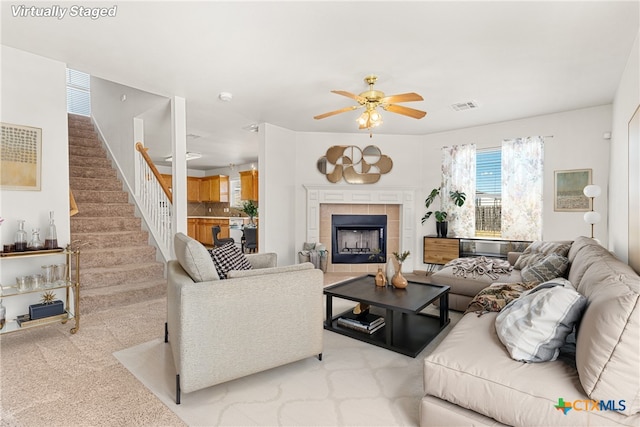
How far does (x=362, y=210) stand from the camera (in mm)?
5973

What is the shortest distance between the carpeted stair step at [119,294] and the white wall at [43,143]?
19.6 inches

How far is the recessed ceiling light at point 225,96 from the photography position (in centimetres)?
383

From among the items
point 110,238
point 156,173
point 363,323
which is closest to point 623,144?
point 363,323

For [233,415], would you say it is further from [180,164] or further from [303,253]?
[303,253]

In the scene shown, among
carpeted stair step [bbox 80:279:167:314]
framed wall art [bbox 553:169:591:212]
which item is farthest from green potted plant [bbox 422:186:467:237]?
carpeted stair step [bbox 80:279:167:314]

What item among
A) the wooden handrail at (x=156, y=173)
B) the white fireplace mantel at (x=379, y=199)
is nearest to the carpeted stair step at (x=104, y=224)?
the wooden handrail at (x=156, y=173)

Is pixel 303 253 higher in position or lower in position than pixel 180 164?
lower

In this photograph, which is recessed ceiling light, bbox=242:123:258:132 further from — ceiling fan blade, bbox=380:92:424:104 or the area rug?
the area rug

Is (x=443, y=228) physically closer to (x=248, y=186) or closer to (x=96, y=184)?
(x=248, y=186)

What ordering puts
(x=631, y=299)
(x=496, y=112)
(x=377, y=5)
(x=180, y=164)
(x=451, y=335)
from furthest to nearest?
(x=496, y=112)
(x=180, y=164)
(x=377, y=5)
(x=451, y=335)
(x=631, y=299)

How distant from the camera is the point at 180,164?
13.4 feet

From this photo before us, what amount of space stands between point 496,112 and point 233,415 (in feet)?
15.7

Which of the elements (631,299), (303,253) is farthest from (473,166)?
(631,299)

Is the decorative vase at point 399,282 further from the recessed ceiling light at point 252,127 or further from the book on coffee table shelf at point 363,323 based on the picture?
the recessed ceiling light at point 252,127
